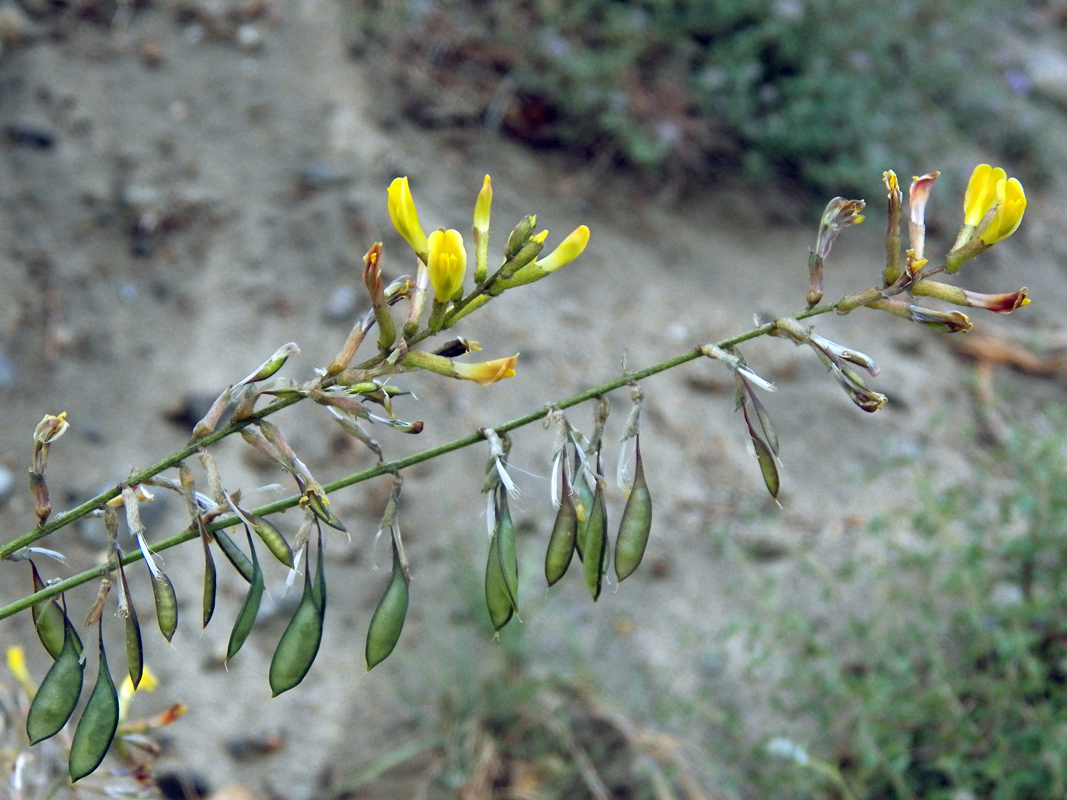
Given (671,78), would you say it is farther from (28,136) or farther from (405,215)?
(405,215)

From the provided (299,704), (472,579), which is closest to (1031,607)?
(472,579)

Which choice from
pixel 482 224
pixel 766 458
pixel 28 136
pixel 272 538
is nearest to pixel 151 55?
pixel 28 136

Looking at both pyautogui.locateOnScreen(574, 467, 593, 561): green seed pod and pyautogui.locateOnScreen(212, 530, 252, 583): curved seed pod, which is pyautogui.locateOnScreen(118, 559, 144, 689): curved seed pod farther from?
pyautogui.locateOnScreen(574, 467, 593, 561): green seed pod

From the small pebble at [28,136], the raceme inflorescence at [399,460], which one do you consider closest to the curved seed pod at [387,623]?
the raceme inflorescence at [399,460]

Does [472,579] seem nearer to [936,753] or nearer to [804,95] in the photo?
[936,753]

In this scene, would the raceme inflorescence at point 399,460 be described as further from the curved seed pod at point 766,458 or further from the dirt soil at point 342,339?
the dirt soil at point 342,339

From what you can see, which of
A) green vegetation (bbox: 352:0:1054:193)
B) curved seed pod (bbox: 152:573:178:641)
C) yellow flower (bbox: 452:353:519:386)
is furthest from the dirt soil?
yellow flower (bbox: 452:353:519:386)
